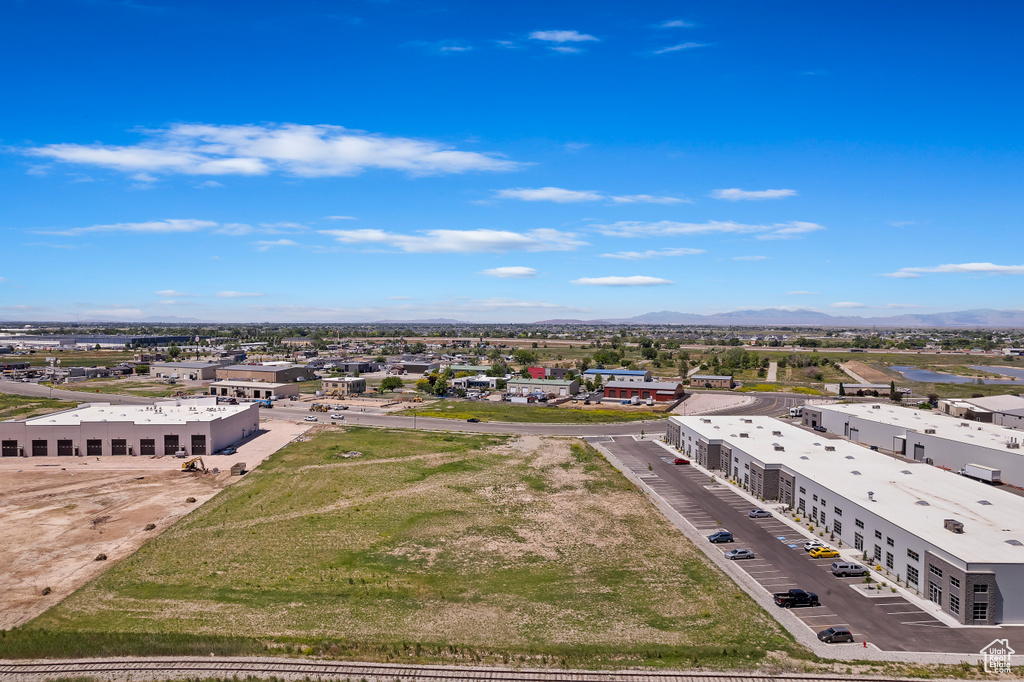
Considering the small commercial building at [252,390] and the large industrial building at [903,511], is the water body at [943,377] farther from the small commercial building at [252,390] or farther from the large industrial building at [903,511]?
the small commercial building at [252,390]

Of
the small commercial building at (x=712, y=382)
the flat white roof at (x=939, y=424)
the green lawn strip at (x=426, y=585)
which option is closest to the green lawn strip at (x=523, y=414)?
the flat white roof at (x=939, y=424)

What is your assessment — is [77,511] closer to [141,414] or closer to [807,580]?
[141,414]

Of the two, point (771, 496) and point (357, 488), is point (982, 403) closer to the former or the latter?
point (771, 496)

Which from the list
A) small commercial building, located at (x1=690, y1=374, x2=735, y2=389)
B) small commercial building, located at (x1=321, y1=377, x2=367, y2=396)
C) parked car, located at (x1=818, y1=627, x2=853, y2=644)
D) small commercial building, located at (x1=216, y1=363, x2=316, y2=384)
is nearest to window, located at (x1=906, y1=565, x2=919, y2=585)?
parked car, located at (x1=818, y1=627, x2=853, y2=644)

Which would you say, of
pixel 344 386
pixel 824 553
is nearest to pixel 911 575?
pixel 824 553

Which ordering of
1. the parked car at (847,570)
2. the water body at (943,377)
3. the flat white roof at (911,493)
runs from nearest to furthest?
the flat white roof at (911,493) → the parked car at (847,570) → the water body at (943,377)

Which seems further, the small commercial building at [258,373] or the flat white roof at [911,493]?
the small commercial building at [258,373]
